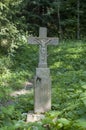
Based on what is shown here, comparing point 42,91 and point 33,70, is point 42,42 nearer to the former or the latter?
point 42,91

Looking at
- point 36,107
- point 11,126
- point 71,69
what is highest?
point 11,126

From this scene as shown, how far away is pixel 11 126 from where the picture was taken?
3.34m

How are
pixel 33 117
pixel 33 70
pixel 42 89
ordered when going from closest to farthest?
1. pixel 33 117
2. pixel 42 89
3. pixel 33 70

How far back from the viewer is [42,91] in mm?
7109

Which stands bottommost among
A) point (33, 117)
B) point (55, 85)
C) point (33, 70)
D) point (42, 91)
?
point (33, 70)

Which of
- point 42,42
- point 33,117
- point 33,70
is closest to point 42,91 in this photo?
point 33,117

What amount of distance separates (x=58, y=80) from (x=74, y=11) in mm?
12723

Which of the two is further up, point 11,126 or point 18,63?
point 11,126

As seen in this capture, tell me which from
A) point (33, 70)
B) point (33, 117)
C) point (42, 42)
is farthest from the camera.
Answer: point (33, 70)

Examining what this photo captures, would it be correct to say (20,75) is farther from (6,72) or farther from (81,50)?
(81,50)

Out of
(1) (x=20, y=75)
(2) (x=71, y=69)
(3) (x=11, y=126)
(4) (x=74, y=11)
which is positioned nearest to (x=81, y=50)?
(2) (x=71, y=69)

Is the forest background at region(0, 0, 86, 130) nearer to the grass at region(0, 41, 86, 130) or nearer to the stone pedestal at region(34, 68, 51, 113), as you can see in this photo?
the grass at region(0, 41, 86, 130)

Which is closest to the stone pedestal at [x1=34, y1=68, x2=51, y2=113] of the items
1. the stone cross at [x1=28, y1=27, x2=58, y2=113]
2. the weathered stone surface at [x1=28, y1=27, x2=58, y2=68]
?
Answer: the stone cross at [x1=28, y1=27, x2=58, y2=113]

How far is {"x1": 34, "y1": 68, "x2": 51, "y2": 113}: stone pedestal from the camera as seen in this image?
277 inches
